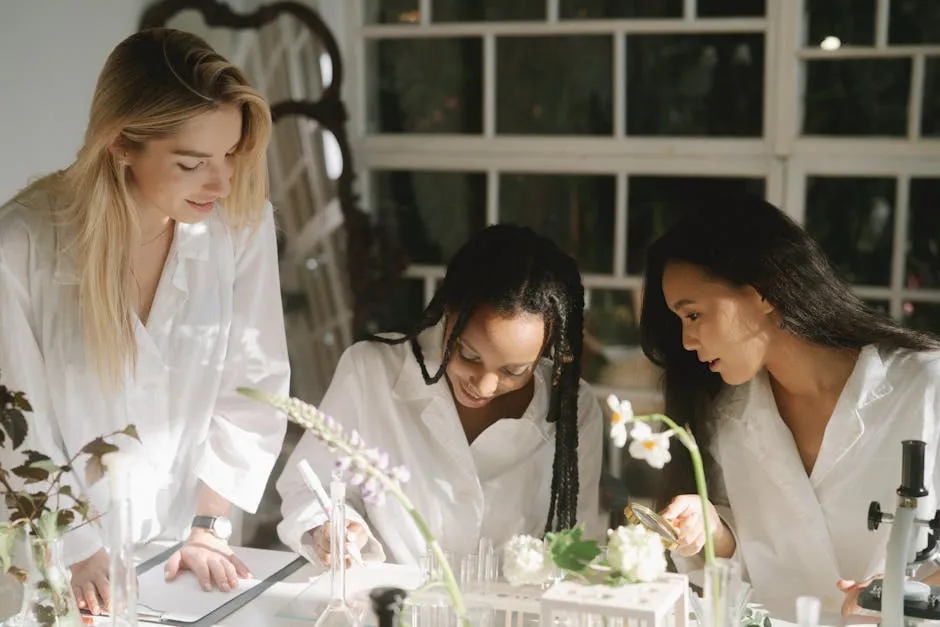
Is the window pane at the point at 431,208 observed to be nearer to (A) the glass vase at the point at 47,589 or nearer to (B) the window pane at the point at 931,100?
(B) the window pane at the point at 931,100

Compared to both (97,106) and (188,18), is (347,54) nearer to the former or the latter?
(188,18)

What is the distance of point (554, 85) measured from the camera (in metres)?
3.37

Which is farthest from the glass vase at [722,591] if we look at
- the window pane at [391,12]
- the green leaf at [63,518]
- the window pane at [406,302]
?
the window pane at [391,12]

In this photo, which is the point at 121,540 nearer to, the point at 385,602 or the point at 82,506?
the point at 82,506

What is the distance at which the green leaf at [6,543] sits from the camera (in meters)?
1.43

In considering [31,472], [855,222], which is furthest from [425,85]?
[31,472]

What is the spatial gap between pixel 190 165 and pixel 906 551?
1.22m

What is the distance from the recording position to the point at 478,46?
3.43 metres

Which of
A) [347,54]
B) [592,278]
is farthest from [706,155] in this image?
[347,54]

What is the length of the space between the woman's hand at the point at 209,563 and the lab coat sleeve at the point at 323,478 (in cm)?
13

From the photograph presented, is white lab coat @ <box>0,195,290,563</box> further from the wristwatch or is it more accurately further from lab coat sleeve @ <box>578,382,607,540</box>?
lab coat sleeve @ <box>578,382,607,540</box>

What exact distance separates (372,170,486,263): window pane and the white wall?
1013mm

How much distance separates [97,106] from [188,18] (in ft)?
4.88

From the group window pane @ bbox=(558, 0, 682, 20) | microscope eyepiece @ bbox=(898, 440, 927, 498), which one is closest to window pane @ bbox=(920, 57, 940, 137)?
window pane @ bbox=(558, 0, 682, 20)
